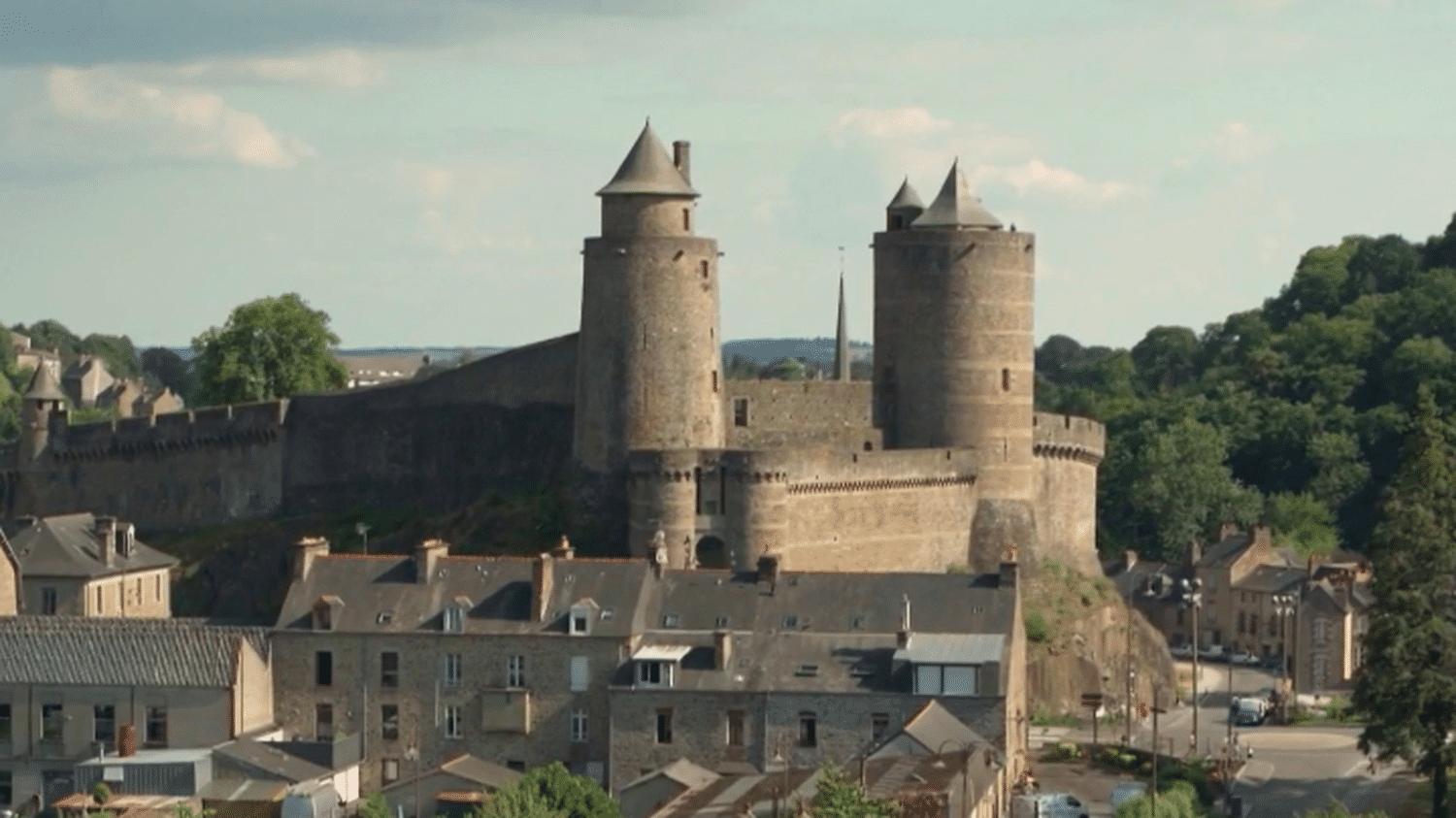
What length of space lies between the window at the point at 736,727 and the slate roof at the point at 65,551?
57.5 ft

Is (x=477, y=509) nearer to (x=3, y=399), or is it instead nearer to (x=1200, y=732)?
(x=1200, y=732)

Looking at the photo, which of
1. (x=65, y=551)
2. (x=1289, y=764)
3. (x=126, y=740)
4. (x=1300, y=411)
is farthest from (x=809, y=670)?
(x=1300, y=411)

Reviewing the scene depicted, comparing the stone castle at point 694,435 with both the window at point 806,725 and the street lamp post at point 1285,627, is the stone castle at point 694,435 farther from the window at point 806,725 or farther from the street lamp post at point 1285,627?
the street lamp post at point 1285,627

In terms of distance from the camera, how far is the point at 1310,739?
70688mm

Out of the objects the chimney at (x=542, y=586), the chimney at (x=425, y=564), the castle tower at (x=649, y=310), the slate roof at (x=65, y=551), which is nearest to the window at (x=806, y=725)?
the chimney at (x=542, y=586)

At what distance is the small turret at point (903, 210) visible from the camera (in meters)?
79.4

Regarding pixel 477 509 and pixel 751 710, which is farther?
pixel 477 509

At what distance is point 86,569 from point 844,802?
26.2m

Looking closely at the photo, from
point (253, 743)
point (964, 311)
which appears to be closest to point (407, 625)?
point (253, 743)

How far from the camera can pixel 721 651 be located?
63500 mm

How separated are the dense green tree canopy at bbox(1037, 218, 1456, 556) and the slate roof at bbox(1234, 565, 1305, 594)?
532 centimetres

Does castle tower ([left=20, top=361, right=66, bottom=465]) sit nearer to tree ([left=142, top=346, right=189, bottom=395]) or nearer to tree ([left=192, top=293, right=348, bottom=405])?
tree ([left=192, top=293, right=348, bottom=405])

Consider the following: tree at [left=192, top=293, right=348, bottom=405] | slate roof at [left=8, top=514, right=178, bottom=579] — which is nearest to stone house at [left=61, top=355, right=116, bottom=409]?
tree at [left=192, top=293, right=348, bottom=405]

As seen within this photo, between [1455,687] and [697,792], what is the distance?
548 inches
